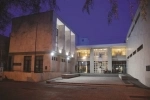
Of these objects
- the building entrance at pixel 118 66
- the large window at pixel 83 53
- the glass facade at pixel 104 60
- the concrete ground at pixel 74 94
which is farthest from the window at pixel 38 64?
the building entrance at pixel 118 66

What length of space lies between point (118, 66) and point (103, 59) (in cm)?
439

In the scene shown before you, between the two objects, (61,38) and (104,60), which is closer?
(61,38)

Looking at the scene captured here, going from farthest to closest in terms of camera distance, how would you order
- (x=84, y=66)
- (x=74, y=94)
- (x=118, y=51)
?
(x=84, y=66), (x=118, y=51), (x=74, y=94)

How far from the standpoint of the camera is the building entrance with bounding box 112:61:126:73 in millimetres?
40938

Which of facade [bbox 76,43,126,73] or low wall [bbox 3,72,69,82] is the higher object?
facade [bbox 76,43,126,73]

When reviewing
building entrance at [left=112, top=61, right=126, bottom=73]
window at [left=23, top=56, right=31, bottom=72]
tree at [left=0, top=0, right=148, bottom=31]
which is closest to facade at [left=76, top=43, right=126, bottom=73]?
building entrance at [left=112, top=61, right=126, bottom=73]

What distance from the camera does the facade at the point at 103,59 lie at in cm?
4094

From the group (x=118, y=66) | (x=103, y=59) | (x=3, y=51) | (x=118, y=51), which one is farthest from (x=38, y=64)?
(x=118, y=51)

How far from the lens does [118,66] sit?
135 ft

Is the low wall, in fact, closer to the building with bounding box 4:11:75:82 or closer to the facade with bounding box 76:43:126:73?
the building with bounding box 4:11:75:82

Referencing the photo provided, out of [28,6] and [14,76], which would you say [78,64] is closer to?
[14,76]

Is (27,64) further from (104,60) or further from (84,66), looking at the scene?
(104,60)

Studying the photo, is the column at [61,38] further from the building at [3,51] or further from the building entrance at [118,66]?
the building entrance at [118,66]

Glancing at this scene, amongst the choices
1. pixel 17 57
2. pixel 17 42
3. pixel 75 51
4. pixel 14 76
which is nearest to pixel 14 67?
pixel 17 57
